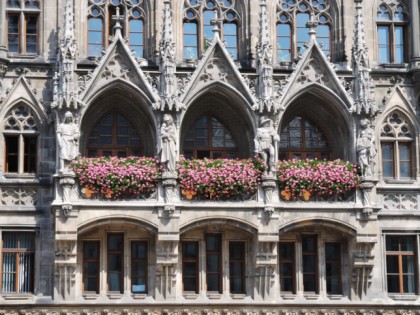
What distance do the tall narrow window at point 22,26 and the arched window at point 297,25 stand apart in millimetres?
7839

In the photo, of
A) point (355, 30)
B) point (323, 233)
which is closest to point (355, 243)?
point (323, 233)

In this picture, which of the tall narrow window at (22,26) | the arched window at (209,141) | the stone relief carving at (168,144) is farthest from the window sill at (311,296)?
the tall narrow window at (22,26)

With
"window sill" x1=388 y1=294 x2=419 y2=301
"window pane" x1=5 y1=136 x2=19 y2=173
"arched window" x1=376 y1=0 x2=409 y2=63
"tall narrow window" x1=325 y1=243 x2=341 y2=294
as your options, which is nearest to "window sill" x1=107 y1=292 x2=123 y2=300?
"window pane" x1=5 y1=136 x2=19 y2=173

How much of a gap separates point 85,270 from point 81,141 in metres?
4.05

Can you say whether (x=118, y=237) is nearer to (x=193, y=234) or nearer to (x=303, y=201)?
(x=193, y=234)

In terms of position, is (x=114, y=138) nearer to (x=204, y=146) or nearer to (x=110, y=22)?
(x=204, y=146)

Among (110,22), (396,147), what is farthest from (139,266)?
(396,147)

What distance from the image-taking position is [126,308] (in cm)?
3509

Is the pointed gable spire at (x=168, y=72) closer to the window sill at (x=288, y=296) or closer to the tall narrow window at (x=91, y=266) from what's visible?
the tall narrow window at (x=91, y=266)

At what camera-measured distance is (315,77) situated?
3672cm

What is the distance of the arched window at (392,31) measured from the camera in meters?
38.3

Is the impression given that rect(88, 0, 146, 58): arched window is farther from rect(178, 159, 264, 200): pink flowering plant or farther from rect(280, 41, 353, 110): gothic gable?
rect(280, 41, 353, 110): gothic gable

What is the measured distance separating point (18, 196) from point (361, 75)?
1132 cm

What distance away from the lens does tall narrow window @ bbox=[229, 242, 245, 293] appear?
1425 inches
